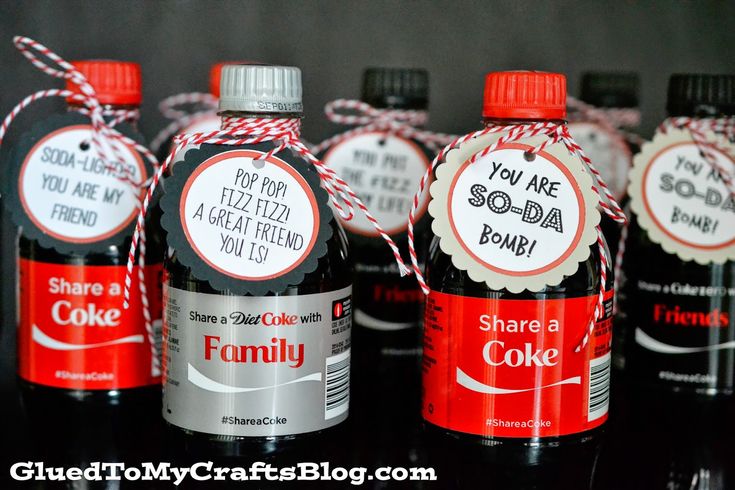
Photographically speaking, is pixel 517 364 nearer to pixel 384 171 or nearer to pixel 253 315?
pixel 253 315

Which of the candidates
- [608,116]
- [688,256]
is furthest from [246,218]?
[608,116]

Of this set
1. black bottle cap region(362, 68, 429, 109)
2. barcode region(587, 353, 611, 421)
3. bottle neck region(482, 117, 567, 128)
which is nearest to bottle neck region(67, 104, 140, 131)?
black bottle cap region(362, 68, 429, 109)

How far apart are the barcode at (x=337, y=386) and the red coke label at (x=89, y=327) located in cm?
21

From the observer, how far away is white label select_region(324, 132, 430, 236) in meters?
1.02

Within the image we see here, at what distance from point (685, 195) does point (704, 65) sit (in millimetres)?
299

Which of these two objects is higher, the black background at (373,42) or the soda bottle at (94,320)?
the black background at (373,42)

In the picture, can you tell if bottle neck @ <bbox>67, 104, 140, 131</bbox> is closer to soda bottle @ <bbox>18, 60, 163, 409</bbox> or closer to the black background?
soda bottle @ <bbox>18, 60, 163, 409</bbox>

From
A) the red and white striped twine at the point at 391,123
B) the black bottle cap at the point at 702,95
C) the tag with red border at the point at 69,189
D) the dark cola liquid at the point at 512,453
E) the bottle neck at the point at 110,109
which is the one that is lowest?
the dark cola liquid at the point at 512,453

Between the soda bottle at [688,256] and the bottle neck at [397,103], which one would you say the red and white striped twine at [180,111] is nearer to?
the bottle neck at [397,103]

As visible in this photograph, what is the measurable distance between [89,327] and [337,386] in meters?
0.27

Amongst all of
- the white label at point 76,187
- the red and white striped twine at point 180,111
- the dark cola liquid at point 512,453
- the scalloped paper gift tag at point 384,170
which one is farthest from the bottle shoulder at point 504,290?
the red and white striped twine at point 180,111

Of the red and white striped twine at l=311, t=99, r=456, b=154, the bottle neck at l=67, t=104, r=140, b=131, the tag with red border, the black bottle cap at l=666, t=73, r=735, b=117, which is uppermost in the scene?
the black bottle cap at l=666, t=73, r=735, b=117

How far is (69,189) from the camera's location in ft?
2.93

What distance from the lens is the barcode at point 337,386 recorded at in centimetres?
80
